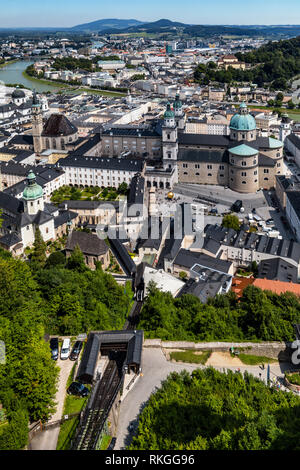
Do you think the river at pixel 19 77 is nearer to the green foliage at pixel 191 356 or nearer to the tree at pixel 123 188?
the tree at pixel 123 188

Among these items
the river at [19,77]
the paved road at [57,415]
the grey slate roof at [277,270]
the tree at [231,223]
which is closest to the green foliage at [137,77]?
the river at [19,77]

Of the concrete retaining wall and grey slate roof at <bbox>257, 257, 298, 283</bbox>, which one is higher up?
the concrete retaining wall

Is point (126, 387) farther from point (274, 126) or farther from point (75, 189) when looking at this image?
point (274, 126)

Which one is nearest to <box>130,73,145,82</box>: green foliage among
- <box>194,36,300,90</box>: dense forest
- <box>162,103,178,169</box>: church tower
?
<box>194,36,300,90</box>: dense forest

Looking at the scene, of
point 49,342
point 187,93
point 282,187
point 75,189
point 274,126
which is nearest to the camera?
point 49,342

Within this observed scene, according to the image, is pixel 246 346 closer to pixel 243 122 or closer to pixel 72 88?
pixel 243 122

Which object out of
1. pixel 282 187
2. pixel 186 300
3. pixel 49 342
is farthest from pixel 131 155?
pixel 49 342

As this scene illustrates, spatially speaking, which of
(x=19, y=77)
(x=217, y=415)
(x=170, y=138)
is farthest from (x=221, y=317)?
(x=19, y=77)

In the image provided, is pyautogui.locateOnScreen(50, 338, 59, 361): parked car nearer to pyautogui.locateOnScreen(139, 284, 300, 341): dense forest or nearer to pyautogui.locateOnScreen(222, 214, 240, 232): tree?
pyautogui.locateOnScreen(139, 284, 300, 341): dense forest
